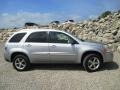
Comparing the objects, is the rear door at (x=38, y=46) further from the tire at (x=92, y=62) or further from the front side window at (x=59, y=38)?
the tire at (x=92, y=62)

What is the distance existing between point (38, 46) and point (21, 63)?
3.74ft

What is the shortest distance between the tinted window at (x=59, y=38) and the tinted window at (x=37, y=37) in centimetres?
32

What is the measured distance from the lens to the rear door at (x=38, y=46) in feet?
43.9

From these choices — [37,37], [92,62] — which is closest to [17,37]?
[37,37]

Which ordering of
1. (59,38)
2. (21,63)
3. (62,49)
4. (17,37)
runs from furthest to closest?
(17,37)
(21,63)
(59,38)
(62,49)

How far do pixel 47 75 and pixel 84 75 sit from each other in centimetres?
155

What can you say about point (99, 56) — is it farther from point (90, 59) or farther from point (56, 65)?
→ point (56, 65)

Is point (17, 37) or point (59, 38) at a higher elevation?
point (17, 37)

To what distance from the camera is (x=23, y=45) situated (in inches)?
532

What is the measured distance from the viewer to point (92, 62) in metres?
13.2

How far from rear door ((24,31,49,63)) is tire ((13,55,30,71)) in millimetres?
281

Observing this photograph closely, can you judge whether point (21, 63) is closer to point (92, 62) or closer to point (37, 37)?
point (37, 37)

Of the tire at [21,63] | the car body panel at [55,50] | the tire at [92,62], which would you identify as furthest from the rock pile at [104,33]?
the tire at [21,63]

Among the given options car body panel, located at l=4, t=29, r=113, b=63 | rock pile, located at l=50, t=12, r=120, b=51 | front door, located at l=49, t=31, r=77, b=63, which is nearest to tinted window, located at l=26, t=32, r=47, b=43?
car body panel, located at l=4, t=29, r=113, b=63
